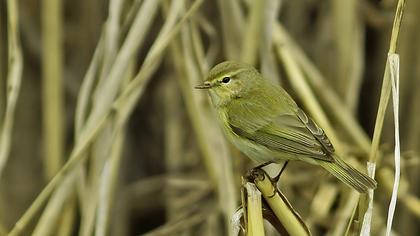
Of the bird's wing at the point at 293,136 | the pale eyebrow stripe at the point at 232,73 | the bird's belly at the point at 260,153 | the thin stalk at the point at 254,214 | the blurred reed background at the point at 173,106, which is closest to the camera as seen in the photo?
the thin stalk at the point at 254,214

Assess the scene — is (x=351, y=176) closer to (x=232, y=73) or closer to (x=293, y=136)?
(x=293, y=136)

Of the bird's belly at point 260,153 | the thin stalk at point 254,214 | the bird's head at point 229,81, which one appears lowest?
the thin stalk at point 254,214

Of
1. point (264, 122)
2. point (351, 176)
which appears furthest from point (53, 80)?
point (351, 176)

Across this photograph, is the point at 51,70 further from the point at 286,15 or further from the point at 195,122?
the point at 286,15

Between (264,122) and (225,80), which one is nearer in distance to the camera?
(264,122)

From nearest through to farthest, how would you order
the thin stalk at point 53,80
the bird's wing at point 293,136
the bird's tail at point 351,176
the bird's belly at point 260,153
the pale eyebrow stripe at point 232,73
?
the bird's tail at point 351,176 < the bird's wing at point 293,136 < the bird's belly at point 260,153 < the pale eyebrow stripe at point 232,73 < the thin stalk at point 53,80

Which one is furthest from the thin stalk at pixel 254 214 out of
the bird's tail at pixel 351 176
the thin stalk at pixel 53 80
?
the thin stalk at pixel 53 80

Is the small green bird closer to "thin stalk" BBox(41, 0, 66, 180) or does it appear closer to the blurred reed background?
the blurred reed background

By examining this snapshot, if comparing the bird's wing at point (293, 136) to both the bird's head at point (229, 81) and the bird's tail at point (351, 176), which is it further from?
the bird's head at point (229, 81)

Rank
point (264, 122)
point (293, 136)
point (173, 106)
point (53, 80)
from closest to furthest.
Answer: point (293, 136), point (264, 122), point (53, 80), point (173, 106)
